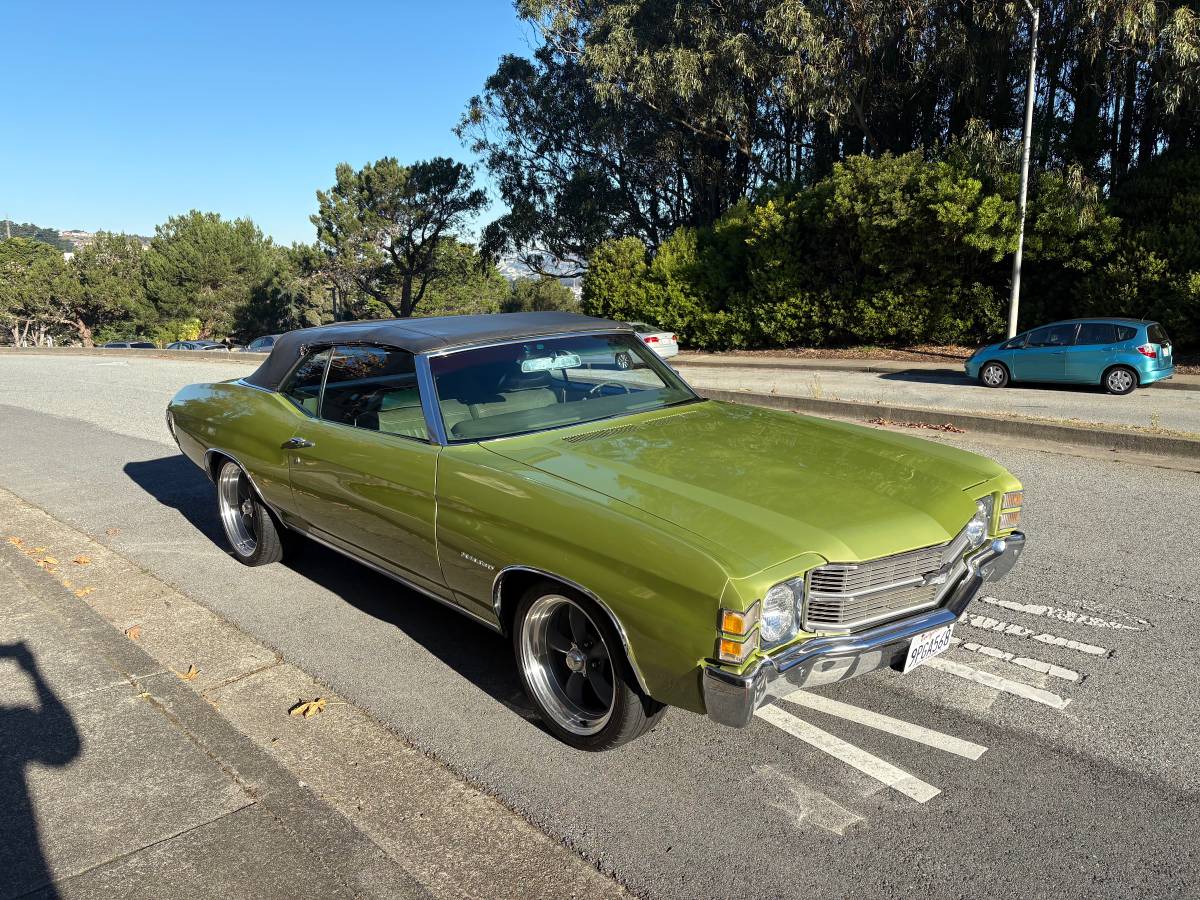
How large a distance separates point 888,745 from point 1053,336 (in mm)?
15712

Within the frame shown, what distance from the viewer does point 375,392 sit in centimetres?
449

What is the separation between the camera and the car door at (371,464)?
3827 millimetres

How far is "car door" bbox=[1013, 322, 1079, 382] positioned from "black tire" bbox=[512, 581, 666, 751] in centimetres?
1591

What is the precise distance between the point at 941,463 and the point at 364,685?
2803mm

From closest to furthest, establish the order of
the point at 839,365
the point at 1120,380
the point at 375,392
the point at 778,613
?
the point at 778,613, the point at 375,392, the point at 1120,380, the point at 839,365

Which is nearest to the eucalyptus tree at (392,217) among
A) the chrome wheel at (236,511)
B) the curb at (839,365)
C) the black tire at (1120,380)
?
the curb at (839,365)

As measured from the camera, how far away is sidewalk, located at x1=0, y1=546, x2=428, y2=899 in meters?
2.63

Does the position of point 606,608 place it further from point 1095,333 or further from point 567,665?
point 1095,333

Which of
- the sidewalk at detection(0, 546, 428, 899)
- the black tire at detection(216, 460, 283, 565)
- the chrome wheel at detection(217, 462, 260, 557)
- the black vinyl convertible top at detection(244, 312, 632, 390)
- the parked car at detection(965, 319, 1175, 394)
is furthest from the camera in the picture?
the parked car at detection(965, 319, 1175, 394)

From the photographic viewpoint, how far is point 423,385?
13.3ft

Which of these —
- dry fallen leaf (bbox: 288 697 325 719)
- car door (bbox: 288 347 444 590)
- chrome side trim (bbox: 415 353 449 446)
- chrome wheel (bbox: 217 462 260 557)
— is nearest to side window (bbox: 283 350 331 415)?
car door (bbox: 288 347 444 590)

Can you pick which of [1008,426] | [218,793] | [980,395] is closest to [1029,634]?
[218,793]

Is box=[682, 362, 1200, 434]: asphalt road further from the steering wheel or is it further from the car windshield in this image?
the steering wheel

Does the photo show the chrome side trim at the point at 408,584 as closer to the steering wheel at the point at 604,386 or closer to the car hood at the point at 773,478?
the car hood at the point at 773,478
